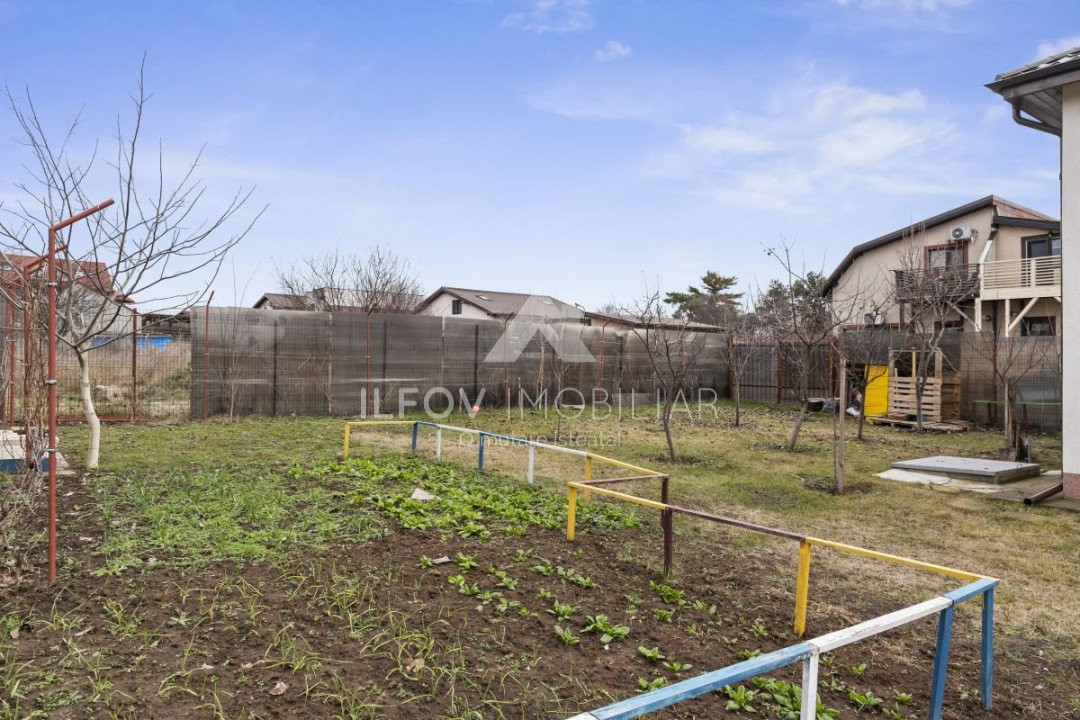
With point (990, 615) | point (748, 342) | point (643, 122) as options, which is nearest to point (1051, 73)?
point (643, 122)

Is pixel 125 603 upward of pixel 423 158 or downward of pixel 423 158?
downward

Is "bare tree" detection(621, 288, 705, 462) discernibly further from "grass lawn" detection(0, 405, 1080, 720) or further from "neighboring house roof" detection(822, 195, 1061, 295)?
"neighboring house roof" detection(822, 195, 1061, 295)

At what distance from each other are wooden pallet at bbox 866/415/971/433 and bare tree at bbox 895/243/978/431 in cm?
26

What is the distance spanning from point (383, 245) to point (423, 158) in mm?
15578

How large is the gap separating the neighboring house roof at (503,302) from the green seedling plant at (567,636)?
83.5 feet

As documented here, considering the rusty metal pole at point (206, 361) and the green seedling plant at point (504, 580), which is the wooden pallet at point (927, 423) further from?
the rusty metal pole at point (206, 361)

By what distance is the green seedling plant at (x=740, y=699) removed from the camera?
2928 millimetres

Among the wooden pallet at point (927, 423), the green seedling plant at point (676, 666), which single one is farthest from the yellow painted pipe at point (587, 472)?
the wooden pallet at point (927, 423)

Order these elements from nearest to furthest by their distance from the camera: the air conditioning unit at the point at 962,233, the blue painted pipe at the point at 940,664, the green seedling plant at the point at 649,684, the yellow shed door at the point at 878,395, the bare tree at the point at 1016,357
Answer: the blue painted pipe at the point at 940,664
the green seedling plant at the point at 649,684
the bare tree at the point at 1016,357
the yellow shed door at the point at 878,395
the air conditioning unit at the point at 962,233

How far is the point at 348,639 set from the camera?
3289 mm

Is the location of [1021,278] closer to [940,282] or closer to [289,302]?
[940,282]

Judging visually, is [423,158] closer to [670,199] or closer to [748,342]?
[670,199]

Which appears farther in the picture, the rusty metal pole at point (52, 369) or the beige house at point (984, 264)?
the beige house at point (984, 264)

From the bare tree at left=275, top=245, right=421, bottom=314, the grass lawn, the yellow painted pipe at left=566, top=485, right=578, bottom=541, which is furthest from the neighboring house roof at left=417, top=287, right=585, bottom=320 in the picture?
the yellow painted pipe at left=566, top=485, right=578, bottom=541
